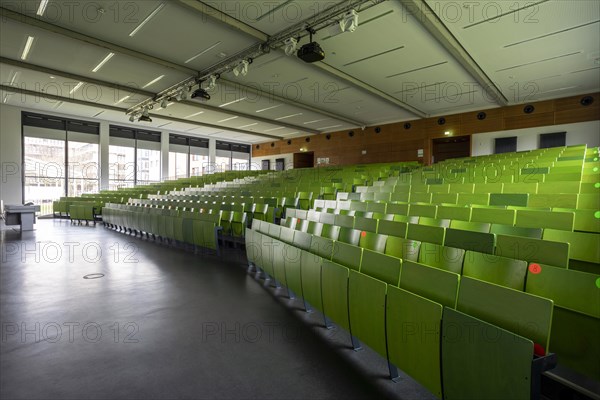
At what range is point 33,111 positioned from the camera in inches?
408

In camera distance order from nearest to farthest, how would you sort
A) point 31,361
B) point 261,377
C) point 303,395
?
point 303,395, point 261,377, point 31,361

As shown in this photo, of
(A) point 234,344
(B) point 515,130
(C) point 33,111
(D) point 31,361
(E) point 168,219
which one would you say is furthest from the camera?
(C) point 33,111

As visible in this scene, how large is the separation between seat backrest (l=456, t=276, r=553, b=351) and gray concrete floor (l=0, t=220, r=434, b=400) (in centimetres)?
58

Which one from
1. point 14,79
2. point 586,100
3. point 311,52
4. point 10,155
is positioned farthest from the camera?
point 10,155

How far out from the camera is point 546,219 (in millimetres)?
2420

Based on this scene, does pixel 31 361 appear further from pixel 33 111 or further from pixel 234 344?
pixel 33 111

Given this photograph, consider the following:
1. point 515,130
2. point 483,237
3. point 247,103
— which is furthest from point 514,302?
point 515,130

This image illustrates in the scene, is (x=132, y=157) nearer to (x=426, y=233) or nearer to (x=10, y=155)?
(x=10, y=155)

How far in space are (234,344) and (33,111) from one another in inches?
488

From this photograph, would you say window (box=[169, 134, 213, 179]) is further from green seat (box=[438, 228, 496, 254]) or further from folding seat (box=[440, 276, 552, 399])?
folding seat (box=[440, 276, 552, 399])

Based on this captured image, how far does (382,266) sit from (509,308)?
72 cm

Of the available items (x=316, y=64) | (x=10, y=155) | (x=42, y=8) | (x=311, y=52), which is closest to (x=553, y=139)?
(x=316, y=64)

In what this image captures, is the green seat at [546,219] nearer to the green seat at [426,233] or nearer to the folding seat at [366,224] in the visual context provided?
the green seat at [426,233]

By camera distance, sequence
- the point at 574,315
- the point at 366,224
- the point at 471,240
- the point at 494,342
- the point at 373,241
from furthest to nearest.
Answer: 1. the point at 366,224
2. the point at 373,241
3. the point at 471,240
4. the point at 574,315
5. the point at 494,342
